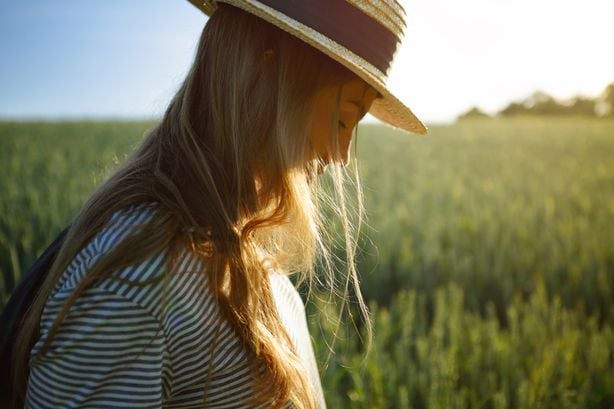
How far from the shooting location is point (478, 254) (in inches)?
142

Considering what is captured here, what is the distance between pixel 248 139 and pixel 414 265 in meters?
2.66

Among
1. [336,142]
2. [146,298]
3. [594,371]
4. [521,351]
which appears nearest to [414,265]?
[521,351]

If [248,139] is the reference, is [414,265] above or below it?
below

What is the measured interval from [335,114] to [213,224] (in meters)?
0.29

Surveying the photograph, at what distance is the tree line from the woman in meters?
39.4

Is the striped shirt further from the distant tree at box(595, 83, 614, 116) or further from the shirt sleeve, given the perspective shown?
the distant tree at box(595, 83, 614, 116)

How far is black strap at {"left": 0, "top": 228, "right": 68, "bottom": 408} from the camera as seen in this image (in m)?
0.79

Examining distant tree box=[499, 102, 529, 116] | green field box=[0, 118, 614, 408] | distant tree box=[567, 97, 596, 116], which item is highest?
distant tree box=[567, 97, 596, 116]

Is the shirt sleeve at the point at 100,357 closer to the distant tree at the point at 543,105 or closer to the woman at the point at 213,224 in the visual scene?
the woman at the point at 213,224

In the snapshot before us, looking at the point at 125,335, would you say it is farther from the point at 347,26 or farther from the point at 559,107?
the point at 559,107


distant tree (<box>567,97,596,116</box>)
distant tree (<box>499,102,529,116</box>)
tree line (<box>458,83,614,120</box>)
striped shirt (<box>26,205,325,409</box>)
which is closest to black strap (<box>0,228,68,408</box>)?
striped shirt (<box>26,205,325,409</box>)

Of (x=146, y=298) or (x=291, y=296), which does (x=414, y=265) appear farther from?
(x=146, y=298)

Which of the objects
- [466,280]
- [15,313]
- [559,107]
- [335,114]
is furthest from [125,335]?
[559,107]

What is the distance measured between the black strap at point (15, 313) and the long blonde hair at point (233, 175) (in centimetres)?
4
